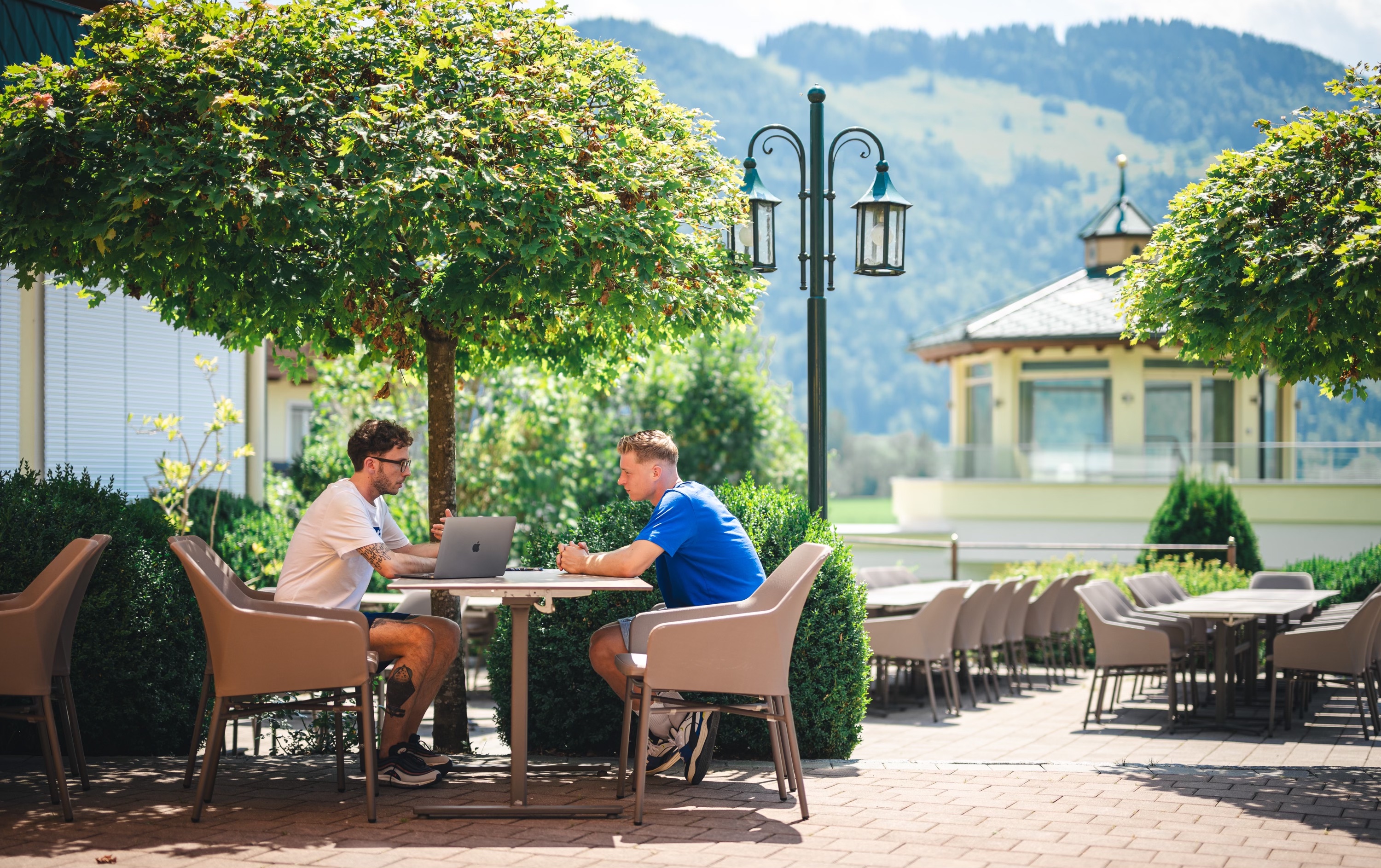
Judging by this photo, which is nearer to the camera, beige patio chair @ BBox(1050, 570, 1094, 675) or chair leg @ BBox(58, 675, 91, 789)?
chair leg @ BBox(58, 675, 91, 789)

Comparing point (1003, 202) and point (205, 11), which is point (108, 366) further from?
point (1003, 202)

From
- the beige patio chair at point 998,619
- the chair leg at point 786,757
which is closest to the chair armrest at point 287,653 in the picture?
the chair leg at point 786,757

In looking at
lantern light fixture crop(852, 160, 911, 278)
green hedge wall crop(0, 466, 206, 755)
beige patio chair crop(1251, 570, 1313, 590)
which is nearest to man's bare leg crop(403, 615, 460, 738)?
green hedge wall crop(0, 466, 206, 755)

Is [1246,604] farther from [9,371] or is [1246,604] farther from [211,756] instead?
[9,371]

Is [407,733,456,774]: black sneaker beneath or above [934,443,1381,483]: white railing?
beneath

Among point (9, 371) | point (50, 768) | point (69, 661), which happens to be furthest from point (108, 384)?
point (50, 768)

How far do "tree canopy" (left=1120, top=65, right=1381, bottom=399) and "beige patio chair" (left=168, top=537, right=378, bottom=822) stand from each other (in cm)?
470

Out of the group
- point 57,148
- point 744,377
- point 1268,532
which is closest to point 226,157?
point 57,148

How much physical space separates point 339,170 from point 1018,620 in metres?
7.99

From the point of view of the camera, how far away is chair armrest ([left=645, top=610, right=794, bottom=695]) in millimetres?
4906

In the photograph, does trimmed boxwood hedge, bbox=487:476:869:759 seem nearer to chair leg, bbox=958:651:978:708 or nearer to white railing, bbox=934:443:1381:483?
chair leg, bbox=958:651:978:708

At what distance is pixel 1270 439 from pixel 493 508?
55.4ft

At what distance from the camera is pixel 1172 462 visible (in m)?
22.4

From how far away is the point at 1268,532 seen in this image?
2239cm
